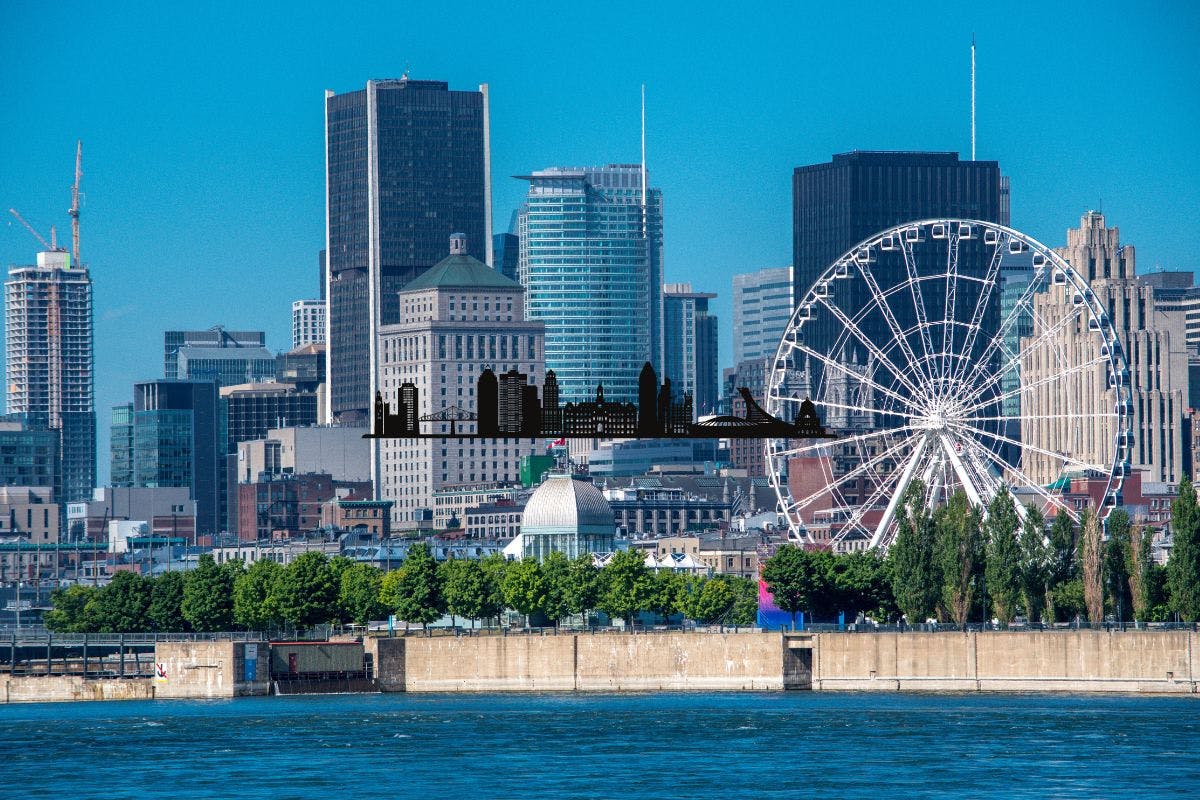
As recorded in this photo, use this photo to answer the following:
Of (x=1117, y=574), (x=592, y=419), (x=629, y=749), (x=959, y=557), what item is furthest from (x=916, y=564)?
(x=592, y=419)

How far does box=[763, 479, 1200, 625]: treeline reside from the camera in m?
176

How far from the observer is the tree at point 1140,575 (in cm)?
17588

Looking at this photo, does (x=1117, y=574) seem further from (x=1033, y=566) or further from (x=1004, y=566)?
(x=1004, y=566)

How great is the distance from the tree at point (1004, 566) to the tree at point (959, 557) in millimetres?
1246

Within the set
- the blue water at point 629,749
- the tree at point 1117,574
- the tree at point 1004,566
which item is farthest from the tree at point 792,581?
the tree at point 1117,574

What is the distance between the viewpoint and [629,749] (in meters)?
143

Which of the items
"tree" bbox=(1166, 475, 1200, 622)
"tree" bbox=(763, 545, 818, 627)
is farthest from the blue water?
"tree" bbox=(763, 545, 818, 627)

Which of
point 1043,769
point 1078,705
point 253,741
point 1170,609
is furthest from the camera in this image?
point 1170,609

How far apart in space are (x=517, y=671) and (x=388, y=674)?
28.7 feet

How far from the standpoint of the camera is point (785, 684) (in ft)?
599

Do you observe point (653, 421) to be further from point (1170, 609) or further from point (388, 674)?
point (388, 674)

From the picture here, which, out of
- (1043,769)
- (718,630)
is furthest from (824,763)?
(718,630)

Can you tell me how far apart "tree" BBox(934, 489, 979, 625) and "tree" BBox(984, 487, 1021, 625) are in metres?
1.25

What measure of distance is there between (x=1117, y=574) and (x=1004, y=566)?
273 inches
